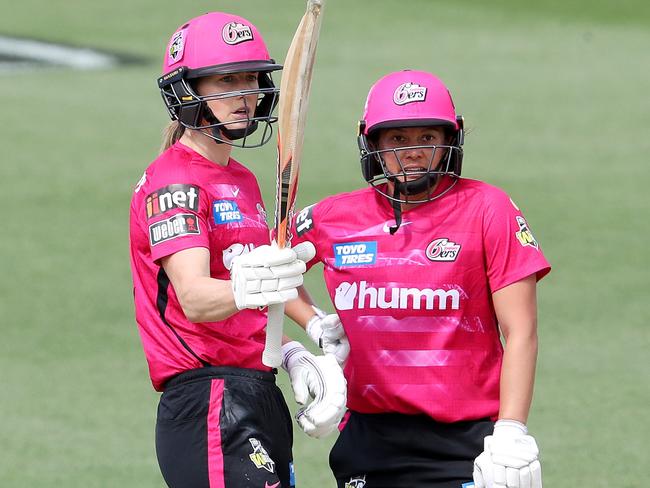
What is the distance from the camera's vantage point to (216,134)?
16.9 feet

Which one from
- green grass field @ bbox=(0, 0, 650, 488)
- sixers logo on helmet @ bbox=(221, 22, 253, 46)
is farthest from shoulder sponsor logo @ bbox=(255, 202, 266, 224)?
green grass field @ bbox=(0, 0, 650, 488)

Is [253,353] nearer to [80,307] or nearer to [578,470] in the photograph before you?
[578,470]

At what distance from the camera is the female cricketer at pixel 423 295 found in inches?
199

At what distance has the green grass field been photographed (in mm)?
8227

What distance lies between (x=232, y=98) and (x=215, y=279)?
0.74 m

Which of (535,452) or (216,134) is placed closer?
(535,452)

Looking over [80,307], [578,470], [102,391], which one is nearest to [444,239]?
[578,470]

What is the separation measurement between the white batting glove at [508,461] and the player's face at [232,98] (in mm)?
1454

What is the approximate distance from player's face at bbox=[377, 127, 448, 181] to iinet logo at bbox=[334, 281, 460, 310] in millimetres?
415

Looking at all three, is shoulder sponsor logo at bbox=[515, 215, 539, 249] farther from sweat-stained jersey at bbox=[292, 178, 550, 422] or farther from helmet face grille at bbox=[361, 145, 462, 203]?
helmet face grille at bbox=[361, 145, 462, 203]

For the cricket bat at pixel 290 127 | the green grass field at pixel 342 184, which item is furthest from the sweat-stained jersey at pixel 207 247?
the green grass field at pixel 342 184

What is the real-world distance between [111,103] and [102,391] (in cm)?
824

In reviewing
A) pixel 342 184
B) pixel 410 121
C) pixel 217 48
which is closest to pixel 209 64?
pixel 217 48

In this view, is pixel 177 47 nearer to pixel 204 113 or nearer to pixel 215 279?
pixel 204 113
